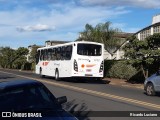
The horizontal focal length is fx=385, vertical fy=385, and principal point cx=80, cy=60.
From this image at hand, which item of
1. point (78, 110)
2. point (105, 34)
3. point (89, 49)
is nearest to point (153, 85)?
point (78, 110)

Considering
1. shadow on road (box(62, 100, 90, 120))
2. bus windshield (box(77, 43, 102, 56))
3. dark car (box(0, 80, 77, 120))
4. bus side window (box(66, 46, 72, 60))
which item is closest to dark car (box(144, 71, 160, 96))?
shadow on road (box(62, 100, 90, 120))

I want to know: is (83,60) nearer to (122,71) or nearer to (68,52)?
(68,52)

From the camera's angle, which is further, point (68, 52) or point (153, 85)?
point (68, 52)

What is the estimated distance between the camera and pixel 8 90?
6.75 metres

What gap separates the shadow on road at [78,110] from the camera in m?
11.7

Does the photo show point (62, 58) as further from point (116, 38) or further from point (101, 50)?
point (116, 38)

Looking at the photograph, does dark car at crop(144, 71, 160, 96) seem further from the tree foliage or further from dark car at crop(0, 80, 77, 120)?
the tree foliage

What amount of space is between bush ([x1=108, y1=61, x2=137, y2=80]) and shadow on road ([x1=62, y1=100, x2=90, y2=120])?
15507mm

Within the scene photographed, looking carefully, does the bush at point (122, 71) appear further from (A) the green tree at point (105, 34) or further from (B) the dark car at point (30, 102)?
(A) the green tree at point (105, 34)

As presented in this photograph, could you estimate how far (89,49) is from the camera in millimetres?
28562

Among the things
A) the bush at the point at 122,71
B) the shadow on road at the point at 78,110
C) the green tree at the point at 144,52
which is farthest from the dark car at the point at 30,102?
the bush at the point at 122,71

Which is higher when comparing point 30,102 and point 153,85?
point 30,102

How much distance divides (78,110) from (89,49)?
1566 centimetres

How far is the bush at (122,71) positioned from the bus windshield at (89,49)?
2514 millimetres
